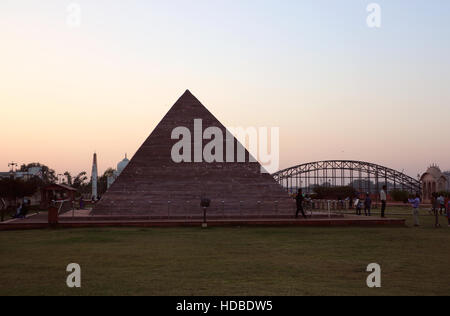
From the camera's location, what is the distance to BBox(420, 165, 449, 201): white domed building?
6156cm

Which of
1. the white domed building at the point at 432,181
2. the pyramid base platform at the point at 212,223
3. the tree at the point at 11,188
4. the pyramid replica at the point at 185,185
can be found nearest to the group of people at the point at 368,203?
the pyramid base platform at the point at 212,223

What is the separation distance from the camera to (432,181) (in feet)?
205

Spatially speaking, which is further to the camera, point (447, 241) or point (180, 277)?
point (447, 241)

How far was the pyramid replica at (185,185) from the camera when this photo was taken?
23.9m

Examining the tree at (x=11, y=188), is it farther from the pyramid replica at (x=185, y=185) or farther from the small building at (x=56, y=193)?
the pyramid replica at (x=185, y=185)

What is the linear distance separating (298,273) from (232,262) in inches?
64.5

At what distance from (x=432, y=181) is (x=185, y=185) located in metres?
45.6

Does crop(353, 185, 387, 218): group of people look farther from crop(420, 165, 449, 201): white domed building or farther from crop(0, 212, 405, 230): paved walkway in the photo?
crop(420, 165, 449, 201): white domed building

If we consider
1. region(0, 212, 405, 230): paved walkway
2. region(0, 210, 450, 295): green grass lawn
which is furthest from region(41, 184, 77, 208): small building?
region(0, 210, 450, 295): green grass lawn

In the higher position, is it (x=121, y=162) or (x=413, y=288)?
(x=121, y=162)
